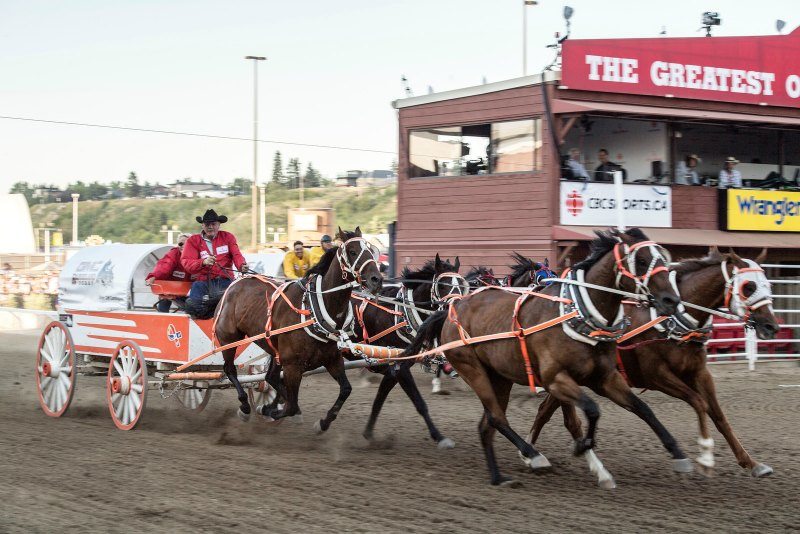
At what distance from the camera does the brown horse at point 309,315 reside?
8781mm

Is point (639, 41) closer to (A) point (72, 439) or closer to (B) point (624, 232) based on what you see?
(B) point (624, 232)

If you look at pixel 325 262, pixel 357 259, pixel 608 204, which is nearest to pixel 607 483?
pixel 357 259

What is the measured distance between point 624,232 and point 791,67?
15056mm

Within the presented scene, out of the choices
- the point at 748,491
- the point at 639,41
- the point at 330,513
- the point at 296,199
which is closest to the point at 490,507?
the point at 330,513

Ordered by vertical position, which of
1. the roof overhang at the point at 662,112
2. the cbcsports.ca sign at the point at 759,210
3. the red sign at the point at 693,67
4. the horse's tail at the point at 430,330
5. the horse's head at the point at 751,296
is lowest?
the horse's tail at the point at 430,330

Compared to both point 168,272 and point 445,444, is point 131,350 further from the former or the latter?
point 445,444

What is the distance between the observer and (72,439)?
31.0 ft

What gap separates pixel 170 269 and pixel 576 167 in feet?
30.6

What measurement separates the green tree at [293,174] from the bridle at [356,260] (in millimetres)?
96866

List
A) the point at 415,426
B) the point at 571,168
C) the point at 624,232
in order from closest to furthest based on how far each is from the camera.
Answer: the point at 624,232 < the point at 415,426 < the point at 571,168

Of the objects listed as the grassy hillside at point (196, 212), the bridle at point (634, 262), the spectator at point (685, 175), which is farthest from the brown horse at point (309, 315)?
the grassy hillside at point (196, 212)

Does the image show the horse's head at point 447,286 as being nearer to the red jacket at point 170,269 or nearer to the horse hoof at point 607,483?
the red jacket at point 170,269

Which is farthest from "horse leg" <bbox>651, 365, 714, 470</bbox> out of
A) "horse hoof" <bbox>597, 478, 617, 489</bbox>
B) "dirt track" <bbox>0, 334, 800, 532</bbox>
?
"horse hoof" <bbox>597, 478, 617, 489</bbox>

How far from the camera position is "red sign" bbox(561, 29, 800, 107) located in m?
17.6
